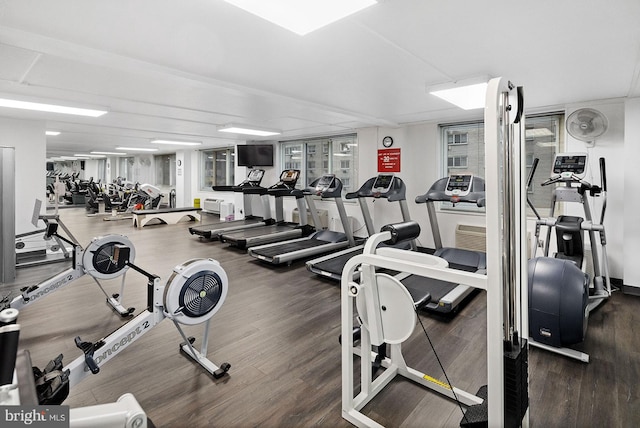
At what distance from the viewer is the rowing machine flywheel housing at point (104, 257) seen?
3008 millimetres

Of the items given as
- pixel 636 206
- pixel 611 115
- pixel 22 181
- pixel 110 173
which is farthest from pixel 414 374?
pixel 110 173

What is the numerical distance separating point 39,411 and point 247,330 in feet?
7.36

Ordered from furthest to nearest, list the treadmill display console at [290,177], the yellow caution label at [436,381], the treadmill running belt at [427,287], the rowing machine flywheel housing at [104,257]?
the treadmill display console at [290,177], the treadmill running belt at [427,287], the rowing machine flywheel housing at [104,257], the yellow caution label at [436,381]

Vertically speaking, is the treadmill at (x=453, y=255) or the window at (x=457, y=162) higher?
the window at (x=457, y=162)

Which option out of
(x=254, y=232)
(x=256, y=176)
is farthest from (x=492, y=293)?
(x=256, y=176)

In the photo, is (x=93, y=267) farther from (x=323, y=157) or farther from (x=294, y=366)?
(x=323, y=157)

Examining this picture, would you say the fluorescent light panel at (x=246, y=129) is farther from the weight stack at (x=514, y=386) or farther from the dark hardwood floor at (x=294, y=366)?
the weight stack at (x=514, y=386)

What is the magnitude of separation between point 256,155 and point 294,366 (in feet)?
21.8

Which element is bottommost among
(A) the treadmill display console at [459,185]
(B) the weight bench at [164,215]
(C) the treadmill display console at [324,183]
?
(B) the weight bench at [164,215]

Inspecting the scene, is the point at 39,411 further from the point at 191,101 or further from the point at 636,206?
the point at 636,206

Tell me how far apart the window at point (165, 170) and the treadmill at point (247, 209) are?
5358 mm

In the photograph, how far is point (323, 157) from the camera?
768cm

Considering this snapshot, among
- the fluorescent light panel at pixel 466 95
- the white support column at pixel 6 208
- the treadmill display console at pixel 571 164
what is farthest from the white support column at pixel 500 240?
the white support column at pixel 6 208

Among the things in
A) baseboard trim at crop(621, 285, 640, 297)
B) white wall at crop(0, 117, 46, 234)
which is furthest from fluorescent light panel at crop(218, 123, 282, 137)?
baseboard trim at crop(621, 285, 640, 297)
